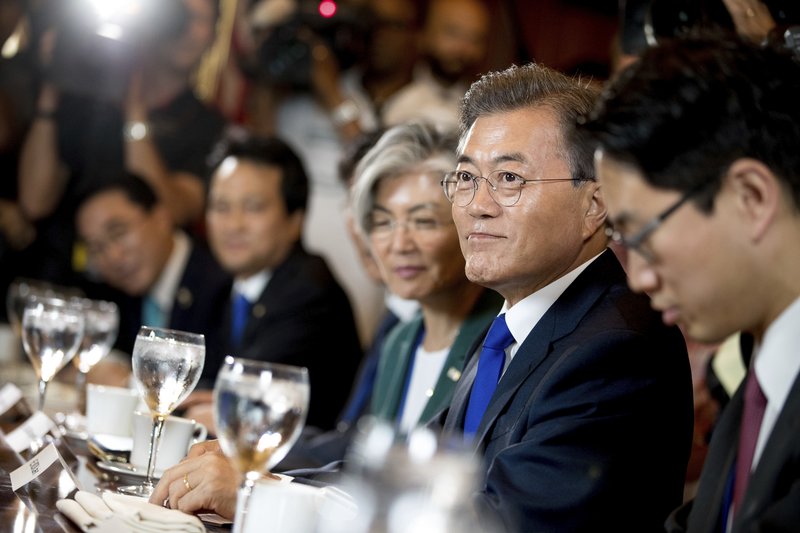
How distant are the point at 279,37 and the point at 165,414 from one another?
325cm

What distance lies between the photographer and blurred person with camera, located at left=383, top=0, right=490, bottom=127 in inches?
180

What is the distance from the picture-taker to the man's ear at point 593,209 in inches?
71.8

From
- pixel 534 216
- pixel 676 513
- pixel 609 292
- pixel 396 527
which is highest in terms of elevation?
pixel 534 216

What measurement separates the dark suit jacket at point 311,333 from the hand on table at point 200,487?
5.84 feet

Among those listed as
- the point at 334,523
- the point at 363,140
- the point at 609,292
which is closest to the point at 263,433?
the point at 334,523

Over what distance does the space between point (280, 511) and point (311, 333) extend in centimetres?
217

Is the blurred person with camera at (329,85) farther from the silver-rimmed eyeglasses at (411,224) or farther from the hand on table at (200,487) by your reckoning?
the hand on table at (200,487)

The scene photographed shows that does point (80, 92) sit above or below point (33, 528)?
above

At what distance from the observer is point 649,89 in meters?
1.19

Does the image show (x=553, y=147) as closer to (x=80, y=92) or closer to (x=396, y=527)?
(x=396, y=527)

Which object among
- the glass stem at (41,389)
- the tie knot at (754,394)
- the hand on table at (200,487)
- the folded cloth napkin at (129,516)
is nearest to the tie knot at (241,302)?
the glass stem at (41,389)

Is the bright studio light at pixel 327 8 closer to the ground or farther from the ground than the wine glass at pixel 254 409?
farther from the ground

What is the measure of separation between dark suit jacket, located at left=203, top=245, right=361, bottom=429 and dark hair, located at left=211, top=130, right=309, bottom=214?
23 centimetres

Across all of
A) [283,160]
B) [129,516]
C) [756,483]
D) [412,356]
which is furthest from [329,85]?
[756,483]
